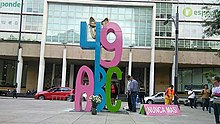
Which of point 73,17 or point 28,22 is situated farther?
point 28,22

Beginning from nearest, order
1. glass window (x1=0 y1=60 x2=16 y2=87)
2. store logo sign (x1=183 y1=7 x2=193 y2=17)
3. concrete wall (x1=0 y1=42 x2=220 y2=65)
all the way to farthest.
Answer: concrete wall (x1=0 y1=42 x2=220 y2=65)
glass window (x1=0 y1=60 x2=16 y2=87)
store logo sign (x1=183 y1=7 x2=193 y2=17)

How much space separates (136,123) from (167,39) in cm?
4237

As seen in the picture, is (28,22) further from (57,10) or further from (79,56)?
(79,56)

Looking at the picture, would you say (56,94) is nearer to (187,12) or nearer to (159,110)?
(159,110)

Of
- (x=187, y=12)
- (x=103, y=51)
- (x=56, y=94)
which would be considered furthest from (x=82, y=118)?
(x=187, y=12)

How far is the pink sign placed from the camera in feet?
51.9

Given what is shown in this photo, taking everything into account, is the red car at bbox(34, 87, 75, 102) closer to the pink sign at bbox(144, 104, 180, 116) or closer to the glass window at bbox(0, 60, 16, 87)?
the glass window at bbox(0, 60, 16, 87)

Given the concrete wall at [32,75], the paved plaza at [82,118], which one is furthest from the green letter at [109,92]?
the concrete wall at [32,75]

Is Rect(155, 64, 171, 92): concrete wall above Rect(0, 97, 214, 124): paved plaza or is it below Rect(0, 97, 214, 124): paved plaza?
above

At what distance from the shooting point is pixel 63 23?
46438 mm

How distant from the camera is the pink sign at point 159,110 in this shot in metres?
15.8

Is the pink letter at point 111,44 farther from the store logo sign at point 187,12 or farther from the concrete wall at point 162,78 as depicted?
the store logo sign at point 187,12

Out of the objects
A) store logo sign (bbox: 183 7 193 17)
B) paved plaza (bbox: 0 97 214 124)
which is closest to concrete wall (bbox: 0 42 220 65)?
store logo sign (bbox: 183 7 193 17)

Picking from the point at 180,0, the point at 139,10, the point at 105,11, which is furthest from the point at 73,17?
the point at 180,0
